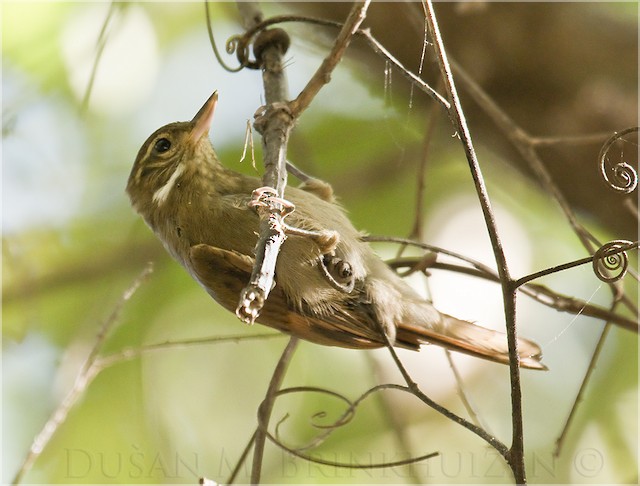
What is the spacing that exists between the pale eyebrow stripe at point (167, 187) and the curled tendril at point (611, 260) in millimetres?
2200

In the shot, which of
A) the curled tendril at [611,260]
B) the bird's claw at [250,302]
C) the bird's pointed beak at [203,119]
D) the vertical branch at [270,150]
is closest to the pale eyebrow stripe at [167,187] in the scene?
the bird's pointed beak at [203,119]

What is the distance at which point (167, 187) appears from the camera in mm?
3932

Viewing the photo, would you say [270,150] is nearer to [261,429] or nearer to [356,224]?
[261,429]

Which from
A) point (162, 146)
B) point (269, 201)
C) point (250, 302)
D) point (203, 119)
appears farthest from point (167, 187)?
point (250, 302)

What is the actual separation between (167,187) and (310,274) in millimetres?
945

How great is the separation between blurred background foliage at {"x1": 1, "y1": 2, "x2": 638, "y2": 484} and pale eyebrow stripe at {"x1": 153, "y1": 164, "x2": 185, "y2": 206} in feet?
2.95

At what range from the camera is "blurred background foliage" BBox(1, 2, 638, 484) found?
4742 millimetres

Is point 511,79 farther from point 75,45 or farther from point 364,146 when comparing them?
point 75,45

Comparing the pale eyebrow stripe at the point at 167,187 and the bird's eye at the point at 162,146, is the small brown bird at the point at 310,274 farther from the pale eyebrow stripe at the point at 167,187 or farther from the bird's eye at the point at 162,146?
the bird's eye at the point at 162,146

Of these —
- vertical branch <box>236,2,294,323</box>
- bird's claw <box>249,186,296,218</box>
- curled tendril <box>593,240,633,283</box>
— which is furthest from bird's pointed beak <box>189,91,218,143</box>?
curled tendril <box>593,240,633,283</box>

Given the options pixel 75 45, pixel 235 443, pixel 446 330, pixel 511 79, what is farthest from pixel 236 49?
pixel 235 443

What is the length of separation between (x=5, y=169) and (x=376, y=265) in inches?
99.9

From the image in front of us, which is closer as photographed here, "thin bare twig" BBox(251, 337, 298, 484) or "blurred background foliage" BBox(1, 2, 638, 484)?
"thin bare twig" BBox(251, 337, 298, 484)

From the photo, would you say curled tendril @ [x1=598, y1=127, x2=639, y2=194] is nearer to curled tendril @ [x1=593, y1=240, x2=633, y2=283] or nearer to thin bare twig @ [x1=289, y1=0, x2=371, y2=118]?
curled tendril @ [x1=593, y1=240, x2=633, y2=283]
